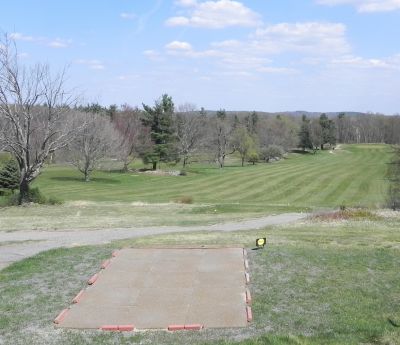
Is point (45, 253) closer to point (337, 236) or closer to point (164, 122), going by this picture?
point (337, 236)

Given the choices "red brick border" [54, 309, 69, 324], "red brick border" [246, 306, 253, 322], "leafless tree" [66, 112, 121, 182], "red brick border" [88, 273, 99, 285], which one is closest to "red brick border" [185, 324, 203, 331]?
"red brick border" [246, 306, 253, 322]

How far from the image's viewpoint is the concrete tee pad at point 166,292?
383 inches

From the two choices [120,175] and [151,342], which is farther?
[120,175]

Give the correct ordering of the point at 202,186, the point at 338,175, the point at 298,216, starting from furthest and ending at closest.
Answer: the point at 338,175 < the point at 202,186 < the point at 298,216

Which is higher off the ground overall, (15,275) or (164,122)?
(164,122)

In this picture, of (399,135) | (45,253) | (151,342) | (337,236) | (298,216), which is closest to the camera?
(151,342)

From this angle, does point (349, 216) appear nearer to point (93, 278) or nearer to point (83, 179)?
point (93, 278)

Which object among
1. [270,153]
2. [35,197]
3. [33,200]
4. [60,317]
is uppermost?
[270,153]

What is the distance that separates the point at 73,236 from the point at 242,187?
35093 mm

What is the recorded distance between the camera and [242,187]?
52594 millimetres

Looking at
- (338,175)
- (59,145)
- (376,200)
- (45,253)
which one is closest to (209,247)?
(45,253)

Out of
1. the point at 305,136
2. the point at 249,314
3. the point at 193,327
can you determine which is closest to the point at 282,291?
the point at 249,314

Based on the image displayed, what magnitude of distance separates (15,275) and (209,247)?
5.25 metres

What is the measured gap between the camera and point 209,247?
1512cm
